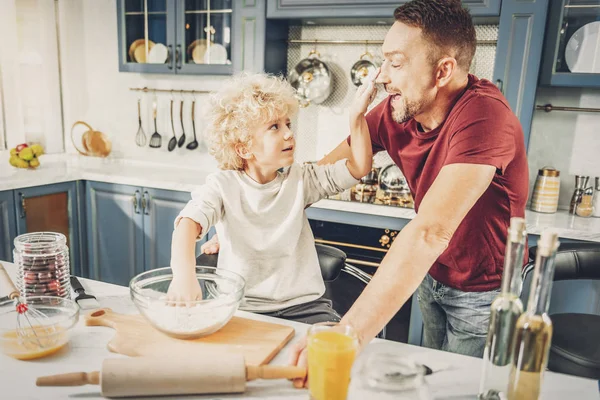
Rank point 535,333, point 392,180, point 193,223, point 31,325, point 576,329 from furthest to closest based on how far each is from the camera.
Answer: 1. point 392,180
2. point 576,329
3. point 193,223
4. point 31,325
5. point 535,333

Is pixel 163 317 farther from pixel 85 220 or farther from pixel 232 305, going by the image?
pixel 85 220

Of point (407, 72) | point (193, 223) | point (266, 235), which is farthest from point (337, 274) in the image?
point (407, 72)

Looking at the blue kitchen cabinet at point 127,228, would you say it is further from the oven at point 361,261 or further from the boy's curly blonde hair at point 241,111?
the boy's curly blonde hair at point 241,111

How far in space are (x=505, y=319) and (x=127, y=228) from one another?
2.74 meters

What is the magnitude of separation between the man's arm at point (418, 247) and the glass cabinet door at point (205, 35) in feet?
6.81

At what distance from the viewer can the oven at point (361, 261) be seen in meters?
2.44

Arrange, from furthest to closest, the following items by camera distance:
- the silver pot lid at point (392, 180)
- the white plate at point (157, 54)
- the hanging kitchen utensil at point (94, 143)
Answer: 1. the hanging kitchen utensil at point (94, 143)
2. the white plate at point (157, 54)
3. the silver pot lid at point (392, 180)

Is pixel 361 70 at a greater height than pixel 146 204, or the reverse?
pixel 361 70

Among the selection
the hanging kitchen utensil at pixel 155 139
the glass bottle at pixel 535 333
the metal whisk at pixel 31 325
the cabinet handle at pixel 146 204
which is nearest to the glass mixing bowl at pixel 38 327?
the metal whisk at pixel 31 325

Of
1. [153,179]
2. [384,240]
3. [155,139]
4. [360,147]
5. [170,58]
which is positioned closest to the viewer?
[360,147]

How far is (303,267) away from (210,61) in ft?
6.37

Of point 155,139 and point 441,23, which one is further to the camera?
point 155,139

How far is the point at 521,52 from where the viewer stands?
2268mm

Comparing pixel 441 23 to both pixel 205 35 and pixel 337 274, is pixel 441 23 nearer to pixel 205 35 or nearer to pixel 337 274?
pixel 337 274
